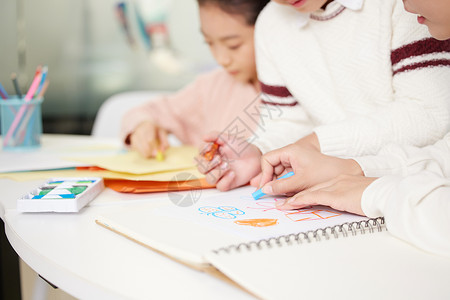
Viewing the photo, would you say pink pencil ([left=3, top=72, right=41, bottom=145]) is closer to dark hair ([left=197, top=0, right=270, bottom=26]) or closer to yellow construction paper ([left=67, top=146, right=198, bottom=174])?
yellow construction paper ([left=67, top=146, right=198, bottom=174])

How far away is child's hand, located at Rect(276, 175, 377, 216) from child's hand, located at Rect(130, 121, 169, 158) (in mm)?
430

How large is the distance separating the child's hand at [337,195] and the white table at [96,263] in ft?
0.63

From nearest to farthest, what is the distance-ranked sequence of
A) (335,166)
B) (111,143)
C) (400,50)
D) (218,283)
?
1. (218,283)
2. (335,166)
3. (400,50)
4. (111,143)

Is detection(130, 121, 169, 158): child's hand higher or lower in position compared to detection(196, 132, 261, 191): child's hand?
lower

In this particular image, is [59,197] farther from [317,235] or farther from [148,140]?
[148,140]

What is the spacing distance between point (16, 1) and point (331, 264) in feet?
8.93

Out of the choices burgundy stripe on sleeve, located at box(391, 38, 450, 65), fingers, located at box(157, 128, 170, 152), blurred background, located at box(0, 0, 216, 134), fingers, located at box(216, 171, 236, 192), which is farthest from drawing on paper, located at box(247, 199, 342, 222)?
blurred background, located at box(0, 0, 216, 134)

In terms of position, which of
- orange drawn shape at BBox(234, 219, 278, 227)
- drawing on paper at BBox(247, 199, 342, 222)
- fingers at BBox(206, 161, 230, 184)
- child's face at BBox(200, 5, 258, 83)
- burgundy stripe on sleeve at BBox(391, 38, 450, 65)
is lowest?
fingers at BBox(206, 161, 230, 184)

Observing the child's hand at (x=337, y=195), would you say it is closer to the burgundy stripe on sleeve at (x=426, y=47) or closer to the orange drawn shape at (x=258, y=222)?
the orange drawn shape at (x=258, y=222)

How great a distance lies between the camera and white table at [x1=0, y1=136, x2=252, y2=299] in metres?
0.36

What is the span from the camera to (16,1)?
265 centimetres

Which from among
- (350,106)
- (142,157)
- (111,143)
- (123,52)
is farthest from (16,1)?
(350,106)

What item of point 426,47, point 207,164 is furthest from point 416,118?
point 207,164

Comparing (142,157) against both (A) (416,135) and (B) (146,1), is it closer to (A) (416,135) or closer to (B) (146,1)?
(A) (416,135)
